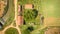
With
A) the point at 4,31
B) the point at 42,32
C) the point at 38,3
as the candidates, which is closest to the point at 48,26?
the point at 42,32

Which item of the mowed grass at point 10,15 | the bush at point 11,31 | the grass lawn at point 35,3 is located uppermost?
the grass lawn at point 35,3

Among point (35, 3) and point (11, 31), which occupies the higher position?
point (35, 3)

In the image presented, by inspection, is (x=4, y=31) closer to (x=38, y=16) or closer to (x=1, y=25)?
(x=1, y=25)

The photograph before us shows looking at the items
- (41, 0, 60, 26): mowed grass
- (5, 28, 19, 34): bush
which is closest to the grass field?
(41, 0, 60, 26): mowed grass

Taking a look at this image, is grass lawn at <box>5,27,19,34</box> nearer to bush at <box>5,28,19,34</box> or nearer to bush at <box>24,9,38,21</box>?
bush at <box>5,28,19,34</box>

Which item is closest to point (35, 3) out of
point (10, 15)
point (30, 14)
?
point (30, 14)

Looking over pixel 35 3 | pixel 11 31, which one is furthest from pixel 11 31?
pixel 35 3

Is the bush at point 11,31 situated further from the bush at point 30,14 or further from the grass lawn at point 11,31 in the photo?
the bush at point 30,14

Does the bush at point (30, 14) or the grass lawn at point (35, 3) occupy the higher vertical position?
the grass lawn at point (35, 3)

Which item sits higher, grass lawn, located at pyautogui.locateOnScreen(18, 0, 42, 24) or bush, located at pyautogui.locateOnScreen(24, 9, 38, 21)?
grass lawn, located at pyautogui.locateOnScreen(18, 0, 42, 24)

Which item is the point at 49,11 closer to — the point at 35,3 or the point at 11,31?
the point at 35,3

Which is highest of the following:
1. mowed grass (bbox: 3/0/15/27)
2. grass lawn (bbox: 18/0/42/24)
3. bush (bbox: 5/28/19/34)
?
grass lawn (bbox: 18/0/42/24)

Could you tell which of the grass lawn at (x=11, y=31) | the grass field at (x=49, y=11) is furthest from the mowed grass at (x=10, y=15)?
the grass field at (x=49, y=11)
